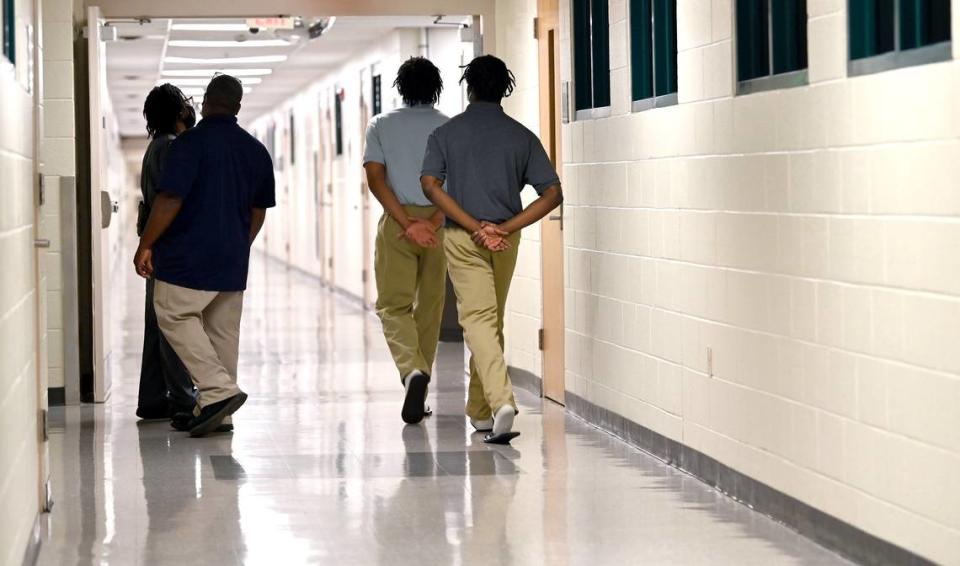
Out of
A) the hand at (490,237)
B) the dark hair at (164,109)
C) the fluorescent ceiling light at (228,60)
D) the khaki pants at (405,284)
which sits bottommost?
the khaki pants at (405,284)

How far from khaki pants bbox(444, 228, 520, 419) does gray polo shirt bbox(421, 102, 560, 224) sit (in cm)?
13

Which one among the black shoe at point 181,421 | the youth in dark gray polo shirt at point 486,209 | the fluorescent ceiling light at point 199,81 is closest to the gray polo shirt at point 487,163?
the youth in dark gray polo shirt at point 486,209

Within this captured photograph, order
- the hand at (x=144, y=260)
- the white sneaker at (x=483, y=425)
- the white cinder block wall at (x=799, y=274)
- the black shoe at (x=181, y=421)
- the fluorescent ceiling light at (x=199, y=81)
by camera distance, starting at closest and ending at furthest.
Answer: the white cinder block wall at (x=799, y=274)
the hand at (x=144, y=260)
the white sneaker at (x=483, y=425)
the black shoe at (x=181, y=421)
the fluorescent ceiling light at (x=199, y=81)

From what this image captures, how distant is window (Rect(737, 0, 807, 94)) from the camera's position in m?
4.22

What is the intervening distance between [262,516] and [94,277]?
3108 mm

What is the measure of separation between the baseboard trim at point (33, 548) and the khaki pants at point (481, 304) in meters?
1.91

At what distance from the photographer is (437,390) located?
7.61 m

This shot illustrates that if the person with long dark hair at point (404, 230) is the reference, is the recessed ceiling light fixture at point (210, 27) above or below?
above

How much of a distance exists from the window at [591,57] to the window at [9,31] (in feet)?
9.89

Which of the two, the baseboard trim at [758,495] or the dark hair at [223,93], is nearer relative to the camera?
the baseboard trim at [758,495]

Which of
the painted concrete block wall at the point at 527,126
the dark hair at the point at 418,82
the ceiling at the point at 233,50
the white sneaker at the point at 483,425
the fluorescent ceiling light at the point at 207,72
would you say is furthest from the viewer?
the fluorescent ceiling light at the point at 207,72

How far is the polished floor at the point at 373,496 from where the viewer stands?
3.95 meters

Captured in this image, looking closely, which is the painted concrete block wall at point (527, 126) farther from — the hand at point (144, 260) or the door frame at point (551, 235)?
the hand at point (144, 260)

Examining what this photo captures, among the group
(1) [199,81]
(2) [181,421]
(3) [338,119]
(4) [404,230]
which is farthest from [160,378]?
(1) [199,81]
